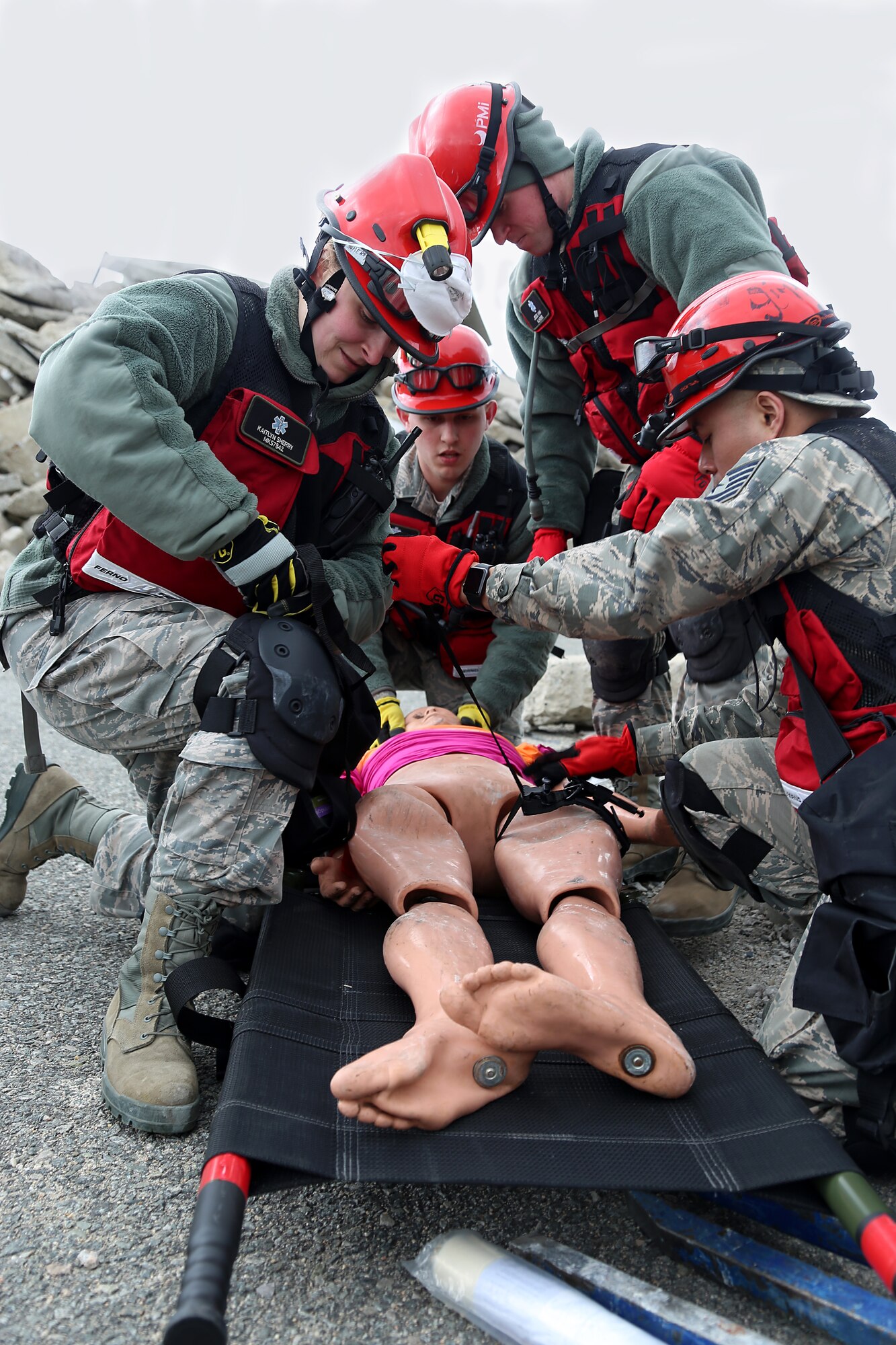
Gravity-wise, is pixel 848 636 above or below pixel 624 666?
above

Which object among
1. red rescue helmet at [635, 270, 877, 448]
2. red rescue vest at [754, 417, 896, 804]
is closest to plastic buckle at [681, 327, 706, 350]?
red rescue helmet at [635, 270, 877, 448]

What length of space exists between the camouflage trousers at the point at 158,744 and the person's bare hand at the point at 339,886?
0.20 meters

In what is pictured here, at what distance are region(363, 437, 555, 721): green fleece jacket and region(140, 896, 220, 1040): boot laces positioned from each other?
191cm

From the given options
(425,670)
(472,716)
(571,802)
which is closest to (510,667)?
(472,716)

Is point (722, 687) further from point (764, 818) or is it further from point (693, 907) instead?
point (764, 818)

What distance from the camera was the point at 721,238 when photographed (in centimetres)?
302

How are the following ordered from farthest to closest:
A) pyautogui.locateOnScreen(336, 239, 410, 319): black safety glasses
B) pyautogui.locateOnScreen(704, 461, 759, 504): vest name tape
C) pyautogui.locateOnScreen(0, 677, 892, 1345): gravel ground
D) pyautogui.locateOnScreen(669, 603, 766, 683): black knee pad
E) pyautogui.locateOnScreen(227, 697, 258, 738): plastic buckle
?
pyautogui.locateOnScreen(669, 603, 766, 683): black knee pad, pyautogui.locateOnScreen(336, 239, 410, 319): black safety glasses, pyautogui.locateOnScreen(227, 697, 258, 738): plastic buckle, pyautogui.locateOnScreen(704, 461, 759, 504): vest name tape, pyautogui.locateOnScreen(0, 677, 892, 1345): gravel ground

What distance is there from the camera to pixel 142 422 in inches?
85.6

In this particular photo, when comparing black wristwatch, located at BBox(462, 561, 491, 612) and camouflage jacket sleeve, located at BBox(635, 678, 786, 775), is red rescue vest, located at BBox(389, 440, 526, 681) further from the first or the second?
camouflage jacket sleeve, located at BBox(635, 678, 786, 775)

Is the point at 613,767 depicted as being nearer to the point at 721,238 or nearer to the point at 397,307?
the point at 397,307

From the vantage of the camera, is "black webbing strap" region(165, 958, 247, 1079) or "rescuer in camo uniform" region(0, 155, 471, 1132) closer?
"black webbing strap" region(165, 958, 247, 1079)

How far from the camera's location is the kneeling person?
4176mm

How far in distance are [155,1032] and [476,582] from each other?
150 cm

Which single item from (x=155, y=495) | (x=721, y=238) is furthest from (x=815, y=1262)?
(x=721, y=238)
